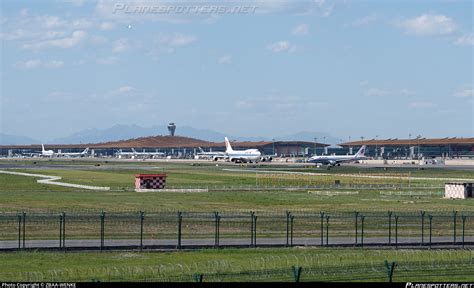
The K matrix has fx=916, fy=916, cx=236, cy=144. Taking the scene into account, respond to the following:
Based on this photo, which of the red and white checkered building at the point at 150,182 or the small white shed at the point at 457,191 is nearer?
the small white shed at the point at 457,191

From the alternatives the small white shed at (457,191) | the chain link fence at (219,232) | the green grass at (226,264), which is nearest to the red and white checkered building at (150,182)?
the small white shed at (457,191)

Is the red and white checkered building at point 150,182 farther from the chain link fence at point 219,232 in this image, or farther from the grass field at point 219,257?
the chain link fence at point 219,232

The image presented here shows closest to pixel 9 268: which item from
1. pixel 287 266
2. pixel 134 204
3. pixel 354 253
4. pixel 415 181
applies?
pixel 287 266

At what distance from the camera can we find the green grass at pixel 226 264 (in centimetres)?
3212

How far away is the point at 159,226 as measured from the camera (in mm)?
56094

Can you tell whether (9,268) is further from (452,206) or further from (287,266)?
(452,206)

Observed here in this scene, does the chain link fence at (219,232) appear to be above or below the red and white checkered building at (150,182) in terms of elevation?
below

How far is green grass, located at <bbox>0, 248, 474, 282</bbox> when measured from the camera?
32125 millimetres

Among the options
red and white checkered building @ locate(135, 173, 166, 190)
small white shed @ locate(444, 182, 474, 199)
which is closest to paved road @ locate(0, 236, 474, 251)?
small white shed @ locate(444, 182, 474, 199)

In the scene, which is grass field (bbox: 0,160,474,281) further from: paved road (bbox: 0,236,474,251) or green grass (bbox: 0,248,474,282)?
paved road (bbox: 0,236,474,251)

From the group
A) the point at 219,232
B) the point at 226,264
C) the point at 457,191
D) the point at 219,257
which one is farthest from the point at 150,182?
the point at 226,264

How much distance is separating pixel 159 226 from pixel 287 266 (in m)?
21.0

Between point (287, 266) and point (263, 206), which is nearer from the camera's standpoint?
point (287, 266)

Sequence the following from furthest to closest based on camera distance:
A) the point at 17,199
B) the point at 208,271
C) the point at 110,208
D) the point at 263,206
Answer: the point at 17,199 → the point at 263,206 → the point at 110,208 → the point at 208,271
